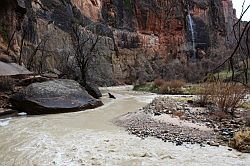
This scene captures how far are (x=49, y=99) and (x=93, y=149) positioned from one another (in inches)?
339

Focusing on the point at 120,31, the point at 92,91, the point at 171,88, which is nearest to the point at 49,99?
the point at 92,91

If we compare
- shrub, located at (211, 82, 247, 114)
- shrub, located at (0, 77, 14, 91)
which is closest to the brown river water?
shrub, located at (211, 82, 247, 114)

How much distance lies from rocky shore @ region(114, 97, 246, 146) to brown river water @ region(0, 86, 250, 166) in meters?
0.62

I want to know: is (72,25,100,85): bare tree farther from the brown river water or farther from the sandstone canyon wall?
the brown river water

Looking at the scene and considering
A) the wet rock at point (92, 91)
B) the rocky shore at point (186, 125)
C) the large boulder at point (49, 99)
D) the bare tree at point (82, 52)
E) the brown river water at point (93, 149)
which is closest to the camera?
the brown river water at point (93, 149)

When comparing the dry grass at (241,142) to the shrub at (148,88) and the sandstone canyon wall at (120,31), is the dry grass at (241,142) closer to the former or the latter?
the sandstone canyon wall at (120,31)

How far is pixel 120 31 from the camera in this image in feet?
192

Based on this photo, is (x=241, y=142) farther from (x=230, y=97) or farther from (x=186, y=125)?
(x=230, y=97)

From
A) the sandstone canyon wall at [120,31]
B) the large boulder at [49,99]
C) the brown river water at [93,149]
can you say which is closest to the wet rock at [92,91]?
the large boulder at [49,99]

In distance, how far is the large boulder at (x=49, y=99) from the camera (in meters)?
16.2

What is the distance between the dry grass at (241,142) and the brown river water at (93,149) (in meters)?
0.36

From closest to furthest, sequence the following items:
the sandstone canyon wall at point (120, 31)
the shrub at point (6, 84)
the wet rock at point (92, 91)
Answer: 1. the shrub at point (6, 84)
2. the wet rock at point (92, 91)
3. the sandstone canyon wall at point (120, 31)

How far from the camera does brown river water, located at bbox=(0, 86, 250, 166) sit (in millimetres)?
7613

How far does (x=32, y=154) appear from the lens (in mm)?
8195
